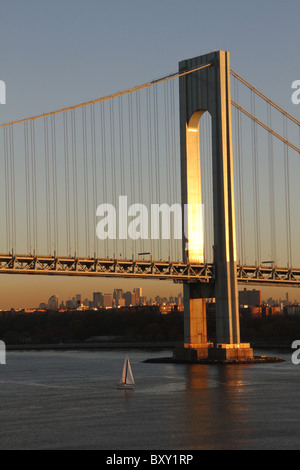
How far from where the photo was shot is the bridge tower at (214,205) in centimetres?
7056

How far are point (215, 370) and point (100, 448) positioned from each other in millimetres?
33832

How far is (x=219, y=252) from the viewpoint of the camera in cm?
7069

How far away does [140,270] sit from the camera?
6988 centimetres

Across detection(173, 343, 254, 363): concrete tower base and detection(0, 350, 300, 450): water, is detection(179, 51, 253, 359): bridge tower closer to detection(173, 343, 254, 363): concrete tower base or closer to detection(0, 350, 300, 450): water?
detection(173, 343, 254, 363): concrete tower base

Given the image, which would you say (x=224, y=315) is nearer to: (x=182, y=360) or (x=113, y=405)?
(x=182, y=360)

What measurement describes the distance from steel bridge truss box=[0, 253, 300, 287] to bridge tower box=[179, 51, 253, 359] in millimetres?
1220

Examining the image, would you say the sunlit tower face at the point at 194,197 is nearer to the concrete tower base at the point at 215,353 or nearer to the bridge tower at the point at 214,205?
the bridge tower at the point at 214,205

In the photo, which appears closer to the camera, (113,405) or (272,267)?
(113,405)

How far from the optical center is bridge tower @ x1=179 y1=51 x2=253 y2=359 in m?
70.6

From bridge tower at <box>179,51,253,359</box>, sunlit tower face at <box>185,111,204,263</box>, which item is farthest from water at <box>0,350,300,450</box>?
sunlit tower face at <box>185,111,204,263</box>

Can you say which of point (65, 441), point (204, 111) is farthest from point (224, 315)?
point (65, 441)

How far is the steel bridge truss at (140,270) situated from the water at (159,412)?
6495 millimetres

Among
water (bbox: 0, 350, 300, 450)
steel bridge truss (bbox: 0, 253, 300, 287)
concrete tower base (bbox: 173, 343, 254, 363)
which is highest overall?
steel bridge truss (bbox: 0, 253, 300, 287)

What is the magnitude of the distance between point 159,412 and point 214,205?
29.7 meters
